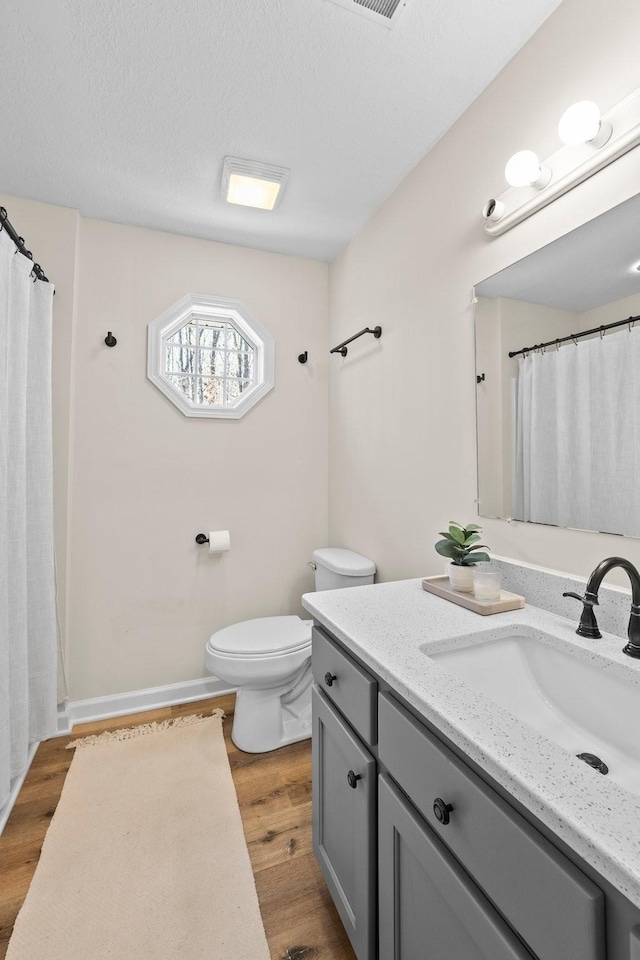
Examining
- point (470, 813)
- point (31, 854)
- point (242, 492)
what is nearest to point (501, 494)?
point (470, 813)

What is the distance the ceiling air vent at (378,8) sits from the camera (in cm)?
121

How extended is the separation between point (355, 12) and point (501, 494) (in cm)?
144

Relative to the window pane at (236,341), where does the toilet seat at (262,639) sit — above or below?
below

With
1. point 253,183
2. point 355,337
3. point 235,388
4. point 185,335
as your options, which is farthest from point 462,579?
point 185,335

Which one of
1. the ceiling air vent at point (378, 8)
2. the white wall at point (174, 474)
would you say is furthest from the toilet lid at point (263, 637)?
the ceiling air vent at point (378, 8)

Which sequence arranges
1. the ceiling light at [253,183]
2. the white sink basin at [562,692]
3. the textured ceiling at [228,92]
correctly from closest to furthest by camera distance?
the white sink basin at [562,692] < the textured ceiling at [228,92] < the ceiling light at [253,183]

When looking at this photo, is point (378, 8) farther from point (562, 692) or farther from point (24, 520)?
point (24, 520)

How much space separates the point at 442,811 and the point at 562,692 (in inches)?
17.1

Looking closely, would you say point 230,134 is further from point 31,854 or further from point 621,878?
point 31,854

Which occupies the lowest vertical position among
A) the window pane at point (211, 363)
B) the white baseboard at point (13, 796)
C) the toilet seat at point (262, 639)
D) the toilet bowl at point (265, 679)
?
the white baseboard at point (13, 796)

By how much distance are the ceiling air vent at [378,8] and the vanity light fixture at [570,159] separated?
52 cm

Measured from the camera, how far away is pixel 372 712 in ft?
3.12

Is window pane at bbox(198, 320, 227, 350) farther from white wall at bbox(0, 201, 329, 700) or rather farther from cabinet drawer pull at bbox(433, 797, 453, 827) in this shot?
cabinet drawer pull at bbox(433, 797, 453, 827)

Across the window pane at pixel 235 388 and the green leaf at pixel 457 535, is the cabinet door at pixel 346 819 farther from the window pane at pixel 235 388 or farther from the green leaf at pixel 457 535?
the window pane at pixel 235 388
